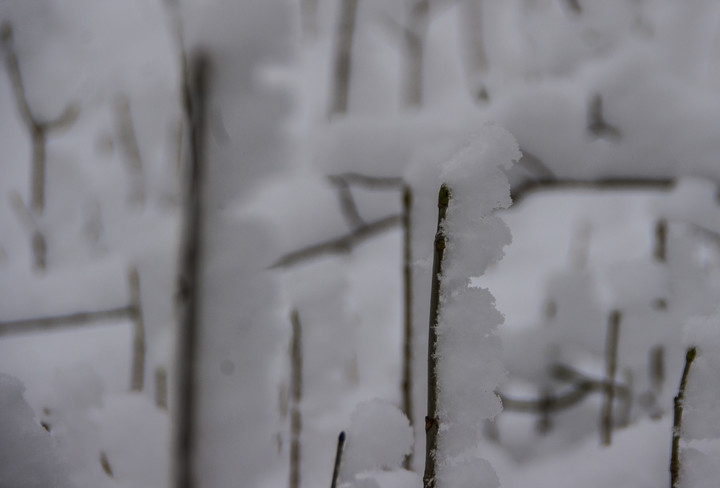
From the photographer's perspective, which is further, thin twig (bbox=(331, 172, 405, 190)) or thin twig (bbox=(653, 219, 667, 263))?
thin twig (bbox=(653, 219, 667, 263))

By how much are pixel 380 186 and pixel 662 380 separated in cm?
81

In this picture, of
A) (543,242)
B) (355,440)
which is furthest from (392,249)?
(355,440)

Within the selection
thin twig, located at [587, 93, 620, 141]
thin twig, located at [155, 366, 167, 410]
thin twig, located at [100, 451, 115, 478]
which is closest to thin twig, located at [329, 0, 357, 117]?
thin twig, located at [587, 93, 620, 141]

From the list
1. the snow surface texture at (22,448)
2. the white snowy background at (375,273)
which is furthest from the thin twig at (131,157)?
the snow surface texture at (22,448)

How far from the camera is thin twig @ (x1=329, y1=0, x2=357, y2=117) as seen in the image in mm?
1599

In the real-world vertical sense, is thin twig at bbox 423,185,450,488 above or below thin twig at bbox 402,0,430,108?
below

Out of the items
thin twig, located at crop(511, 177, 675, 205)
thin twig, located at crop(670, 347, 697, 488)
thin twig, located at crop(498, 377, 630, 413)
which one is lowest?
thin twig, located at crop(498, 377, 630, 413)

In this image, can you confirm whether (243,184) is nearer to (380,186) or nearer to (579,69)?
(380,186)

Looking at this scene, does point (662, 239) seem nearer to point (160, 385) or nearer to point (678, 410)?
point (678, 410)

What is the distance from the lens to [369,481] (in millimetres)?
490

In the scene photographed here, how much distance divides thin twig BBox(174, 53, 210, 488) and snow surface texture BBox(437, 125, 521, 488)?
0.19 m

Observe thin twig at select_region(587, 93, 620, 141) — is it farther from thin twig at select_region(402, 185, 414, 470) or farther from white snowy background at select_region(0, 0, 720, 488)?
thin twig at select_region(402, 185, 414, 470)

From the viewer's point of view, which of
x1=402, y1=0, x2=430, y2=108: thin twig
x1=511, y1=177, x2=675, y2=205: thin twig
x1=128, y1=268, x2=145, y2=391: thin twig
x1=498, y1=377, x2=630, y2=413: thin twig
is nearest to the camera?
x1=511, y1=177, x2=675, y2=205: thin twig

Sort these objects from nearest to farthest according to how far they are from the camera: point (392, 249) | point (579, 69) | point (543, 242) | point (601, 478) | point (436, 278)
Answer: point (436, 278) < point (601, 478) < point (579, 69) < point (392, 249) < point (543, 242)
